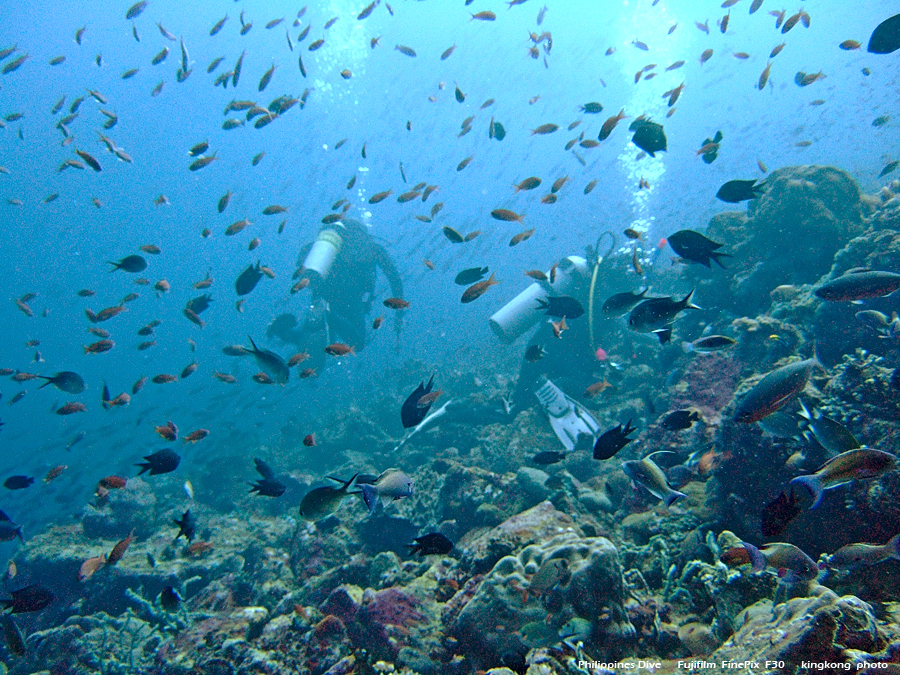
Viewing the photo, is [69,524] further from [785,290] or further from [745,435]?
[785,290]

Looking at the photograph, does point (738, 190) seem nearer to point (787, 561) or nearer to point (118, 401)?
point (787, 561)

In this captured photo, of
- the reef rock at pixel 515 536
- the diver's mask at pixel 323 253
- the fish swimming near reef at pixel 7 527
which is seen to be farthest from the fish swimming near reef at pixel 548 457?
the diver's mask at pixel 323 253

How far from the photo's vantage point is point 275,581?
6273 millimetres

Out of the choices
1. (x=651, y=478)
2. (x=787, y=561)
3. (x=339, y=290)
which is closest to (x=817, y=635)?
(x=787, y=561)

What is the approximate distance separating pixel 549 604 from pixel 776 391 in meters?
2.50

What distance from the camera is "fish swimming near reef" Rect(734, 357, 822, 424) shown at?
273 centimetres

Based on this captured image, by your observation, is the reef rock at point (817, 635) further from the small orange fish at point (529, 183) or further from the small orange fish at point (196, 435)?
the small orange fish at point (196, 435)

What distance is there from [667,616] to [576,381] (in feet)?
25.1

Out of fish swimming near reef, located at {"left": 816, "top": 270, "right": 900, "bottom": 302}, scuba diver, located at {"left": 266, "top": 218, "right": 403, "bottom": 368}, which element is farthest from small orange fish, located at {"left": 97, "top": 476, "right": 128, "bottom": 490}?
fish swimming near reef, located at {"left": 816, "top": 270, "right": 900, "bottom": 302}

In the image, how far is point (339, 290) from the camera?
15711 millimetres

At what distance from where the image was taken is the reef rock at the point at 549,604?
8.94 feet

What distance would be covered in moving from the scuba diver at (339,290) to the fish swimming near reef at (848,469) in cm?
1192

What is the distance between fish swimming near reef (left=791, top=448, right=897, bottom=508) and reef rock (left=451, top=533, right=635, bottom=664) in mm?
1471

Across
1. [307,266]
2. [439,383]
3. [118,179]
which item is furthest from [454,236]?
[118,179]
